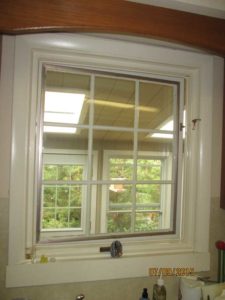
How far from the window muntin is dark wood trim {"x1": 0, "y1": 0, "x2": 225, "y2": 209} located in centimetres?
28

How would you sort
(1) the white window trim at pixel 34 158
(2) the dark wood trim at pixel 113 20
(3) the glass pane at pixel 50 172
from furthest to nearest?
(3) the glass pane at pixel 50 172
(1) the white window trim at pixel 34 158
(2) the dark wood trim at pixel 113 20

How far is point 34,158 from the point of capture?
1.14m

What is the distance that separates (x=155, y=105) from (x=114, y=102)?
0.88 feet

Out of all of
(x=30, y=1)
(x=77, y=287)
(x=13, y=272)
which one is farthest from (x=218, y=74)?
(x=13, y=272)

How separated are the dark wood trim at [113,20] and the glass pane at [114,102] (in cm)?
32

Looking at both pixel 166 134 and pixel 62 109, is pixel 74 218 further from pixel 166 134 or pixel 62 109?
pixel 166 134

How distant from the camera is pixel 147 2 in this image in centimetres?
105

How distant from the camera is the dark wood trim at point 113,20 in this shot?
0.96 metres

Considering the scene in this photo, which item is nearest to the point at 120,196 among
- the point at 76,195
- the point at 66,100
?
the point at 76,195

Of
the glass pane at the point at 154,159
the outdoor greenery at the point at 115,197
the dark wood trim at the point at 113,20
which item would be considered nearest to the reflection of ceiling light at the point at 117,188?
the outdoor greenery at the point at 115,197

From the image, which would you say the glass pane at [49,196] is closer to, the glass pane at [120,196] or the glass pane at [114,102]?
the glass pane at [120,196]

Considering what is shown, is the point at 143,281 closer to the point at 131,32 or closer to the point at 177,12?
the point at 131,32

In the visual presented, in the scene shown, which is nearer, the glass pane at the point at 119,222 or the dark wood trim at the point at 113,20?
the dark wood trim at the point at 113,20

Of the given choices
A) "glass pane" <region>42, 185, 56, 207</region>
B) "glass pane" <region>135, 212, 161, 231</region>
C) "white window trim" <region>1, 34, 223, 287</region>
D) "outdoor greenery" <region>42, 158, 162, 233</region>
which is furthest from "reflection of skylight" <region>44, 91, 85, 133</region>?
"glass pane" <region>135, 212, 161, 231</region>
